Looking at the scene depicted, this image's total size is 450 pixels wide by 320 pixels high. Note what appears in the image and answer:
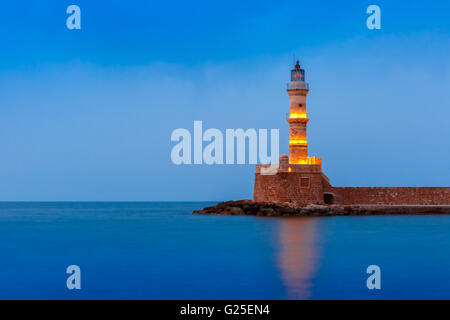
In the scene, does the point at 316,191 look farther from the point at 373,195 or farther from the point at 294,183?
the point at 373,195

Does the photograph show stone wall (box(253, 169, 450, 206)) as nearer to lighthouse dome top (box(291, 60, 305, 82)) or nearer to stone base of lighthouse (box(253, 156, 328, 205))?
stone base of lighthouse (box(253, 156, 328, 205))


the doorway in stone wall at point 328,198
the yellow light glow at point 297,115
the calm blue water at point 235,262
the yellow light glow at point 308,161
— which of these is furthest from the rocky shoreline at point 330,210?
the yellow light glow at point 297,115

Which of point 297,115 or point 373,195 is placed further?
point 373,195

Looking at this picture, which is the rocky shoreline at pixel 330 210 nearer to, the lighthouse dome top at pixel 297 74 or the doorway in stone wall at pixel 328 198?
the doorway in stone wall at pixel 328 198

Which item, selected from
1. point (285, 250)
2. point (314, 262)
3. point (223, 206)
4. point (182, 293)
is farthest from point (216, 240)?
point (223, 206)

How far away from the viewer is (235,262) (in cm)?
1510

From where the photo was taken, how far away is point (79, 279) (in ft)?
41.3

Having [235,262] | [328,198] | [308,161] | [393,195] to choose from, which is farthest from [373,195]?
[235,262]

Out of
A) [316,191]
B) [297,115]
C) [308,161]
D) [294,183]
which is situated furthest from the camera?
[308,161]

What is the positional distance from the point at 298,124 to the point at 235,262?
547 inches

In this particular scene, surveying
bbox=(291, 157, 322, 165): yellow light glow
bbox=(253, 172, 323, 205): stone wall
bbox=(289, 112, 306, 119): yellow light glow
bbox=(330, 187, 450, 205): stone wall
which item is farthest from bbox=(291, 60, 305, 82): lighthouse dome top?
bbox=(330, 187, 450, 205): stone wall

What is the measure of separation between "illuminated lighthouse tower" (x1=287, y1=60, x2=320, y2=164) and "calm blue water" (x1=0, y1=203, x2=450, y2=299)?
4003 millimetres
